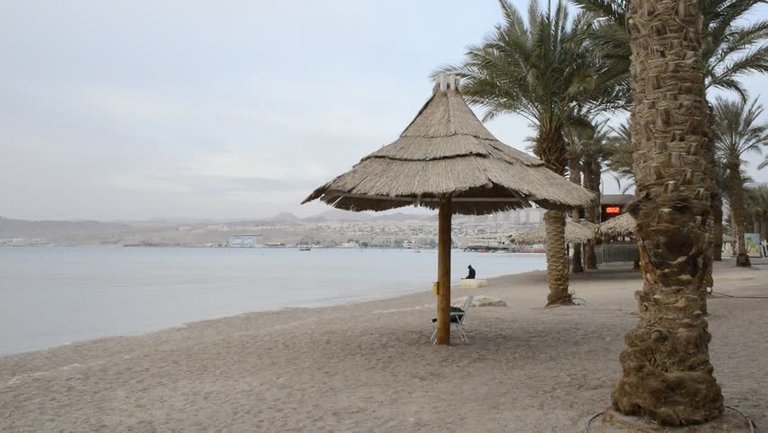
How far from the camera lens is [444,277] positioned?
26.4ft

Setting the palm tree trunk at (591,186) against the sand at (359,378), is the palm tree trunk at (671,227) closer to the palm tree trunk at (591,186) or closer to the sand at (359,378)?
the sand at (359,378)

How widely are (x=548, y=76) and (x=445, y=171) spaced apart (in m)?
7.01

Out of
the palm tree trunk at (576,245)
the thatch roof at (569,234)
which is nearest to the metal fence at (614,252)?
the palm tree trunk at (576,245)

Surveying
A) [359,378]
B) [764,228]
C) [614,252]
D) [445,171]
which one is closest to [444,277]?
[445,171]

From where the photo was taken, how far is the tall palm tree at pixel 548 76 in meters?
13.1

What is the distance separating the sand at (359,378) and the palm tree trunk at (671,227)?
61 centimetres

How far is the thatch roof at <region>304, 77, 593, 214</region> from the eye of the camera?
6953mm

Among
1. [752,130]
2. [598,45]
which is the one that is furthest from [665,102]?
[752,130]

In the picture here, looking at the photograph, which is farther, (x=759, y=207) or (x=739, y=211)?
(x=759, y=207)

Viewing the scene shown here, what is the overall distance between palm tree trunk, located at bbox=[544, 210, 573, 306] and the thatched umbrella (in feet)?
16.3

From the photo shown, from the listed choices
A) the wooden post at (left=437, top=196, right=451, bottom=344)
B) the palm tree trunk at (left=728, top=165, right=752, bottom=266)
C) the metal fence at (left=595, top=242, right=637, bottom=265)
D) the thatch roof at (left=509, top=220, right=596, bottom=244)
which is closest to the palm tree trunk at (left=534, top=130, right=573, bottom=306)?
the wooden post at (left=437, top=196, right=451, bottom=344)

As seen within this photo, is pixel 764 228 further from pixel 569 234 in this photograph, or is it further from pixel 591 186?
pixel 569 234

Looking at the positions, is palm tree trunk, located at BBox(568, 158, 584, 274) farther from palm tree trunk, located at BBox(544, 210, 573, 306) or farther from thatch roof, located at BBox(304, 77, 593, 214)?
thatch roof, located at BBox(304, 77, 593, 214)

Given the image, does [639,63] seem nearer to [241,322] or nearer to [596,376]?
[596,376]
